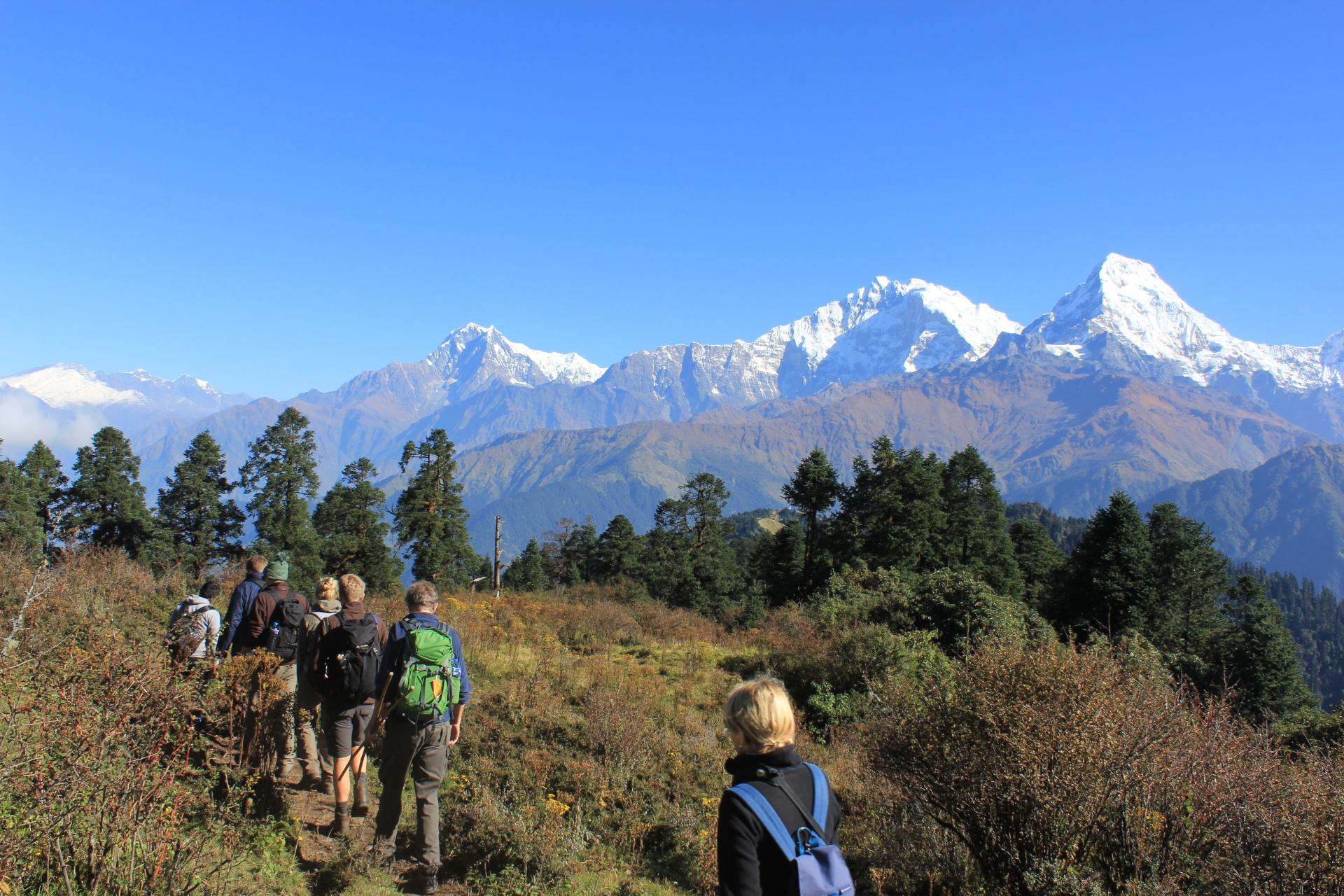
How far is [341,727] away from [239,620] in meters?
1.90

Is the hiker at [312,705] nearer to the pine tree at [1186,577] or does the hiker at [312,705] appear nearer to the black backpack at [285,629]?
the black backpack at [285,629]

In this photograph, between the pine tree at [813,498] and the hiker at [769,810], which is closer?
the hiker at [769,810]

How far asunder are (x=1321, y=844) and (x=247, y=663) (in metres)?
7.59

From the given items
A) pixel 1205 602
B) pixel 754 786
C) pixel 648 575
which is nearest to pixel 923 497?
pixel 1205 602

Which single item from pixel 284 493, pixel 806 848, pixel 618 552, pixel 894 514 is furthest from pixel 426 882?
pixel 618 552

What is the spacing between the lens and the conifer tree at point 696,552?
47094mm

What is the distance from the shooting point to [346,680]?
17.4ft

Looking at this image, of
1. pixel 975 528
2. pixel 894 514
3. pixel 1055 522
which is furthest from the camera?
pixel 1055 522

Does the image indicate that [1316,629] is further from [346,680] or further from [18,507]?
[18,507]

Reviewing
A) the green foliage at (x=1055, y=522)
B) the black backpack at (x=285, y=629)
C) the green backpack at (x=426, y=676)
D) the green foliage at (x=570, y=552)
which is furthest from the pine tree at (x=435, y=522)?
the green foliage at (x=1055, y=522)

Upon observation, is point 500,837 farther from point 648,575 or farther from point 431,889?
point 648,575

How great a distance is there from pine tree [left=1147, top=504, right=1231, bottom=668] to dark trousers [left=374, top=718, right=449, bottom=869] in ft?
112

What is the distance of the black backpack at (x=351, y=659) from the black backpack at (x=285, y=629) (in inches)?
45.4

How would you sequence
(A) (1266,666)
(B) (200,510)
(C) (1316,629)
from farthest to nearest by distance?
(C) (1316,629), (B) (200,510), (A) (1266,666)
